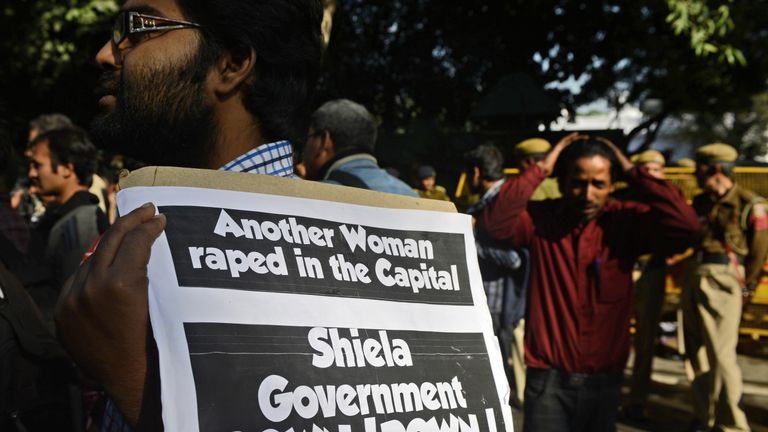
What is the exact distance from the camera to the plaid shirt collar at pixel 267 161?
143 centimetres

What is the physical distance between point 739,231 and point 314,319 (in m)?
5.82

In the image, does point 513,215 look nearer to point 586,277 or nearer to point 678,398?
point 586,277

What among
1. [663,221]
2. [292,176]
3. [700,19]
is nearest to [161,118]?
[292,176]

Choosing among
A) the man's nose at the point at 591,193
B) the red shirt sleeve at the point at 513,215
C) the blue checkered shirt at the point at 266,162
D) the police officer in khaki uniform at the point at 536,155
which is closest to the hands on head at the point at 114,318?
the blue checkered shirt at the point at 266,162

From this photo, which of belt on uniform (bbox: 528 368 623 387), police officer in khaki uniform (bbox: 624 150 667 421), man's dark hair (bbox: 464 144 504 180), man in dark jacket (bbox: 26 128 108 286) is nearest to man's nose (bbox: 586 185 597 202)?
belt on uniform (bbox: 528 368 623 387)

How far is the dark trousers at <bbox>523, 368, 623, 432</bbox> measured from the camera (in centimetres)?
390

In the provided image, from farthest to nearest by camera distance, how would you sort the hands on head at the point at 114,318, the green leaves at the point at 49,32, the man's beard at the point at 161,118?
the green leaves at the point at 49,32
the man's beard at the point at 161,118
the hands on head at the point at 114,318

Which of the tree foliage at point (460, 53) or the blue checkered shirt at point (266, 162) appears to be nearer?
the blue checkered shirt at point (266, 162)

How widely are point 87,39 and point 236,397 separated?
10556mm

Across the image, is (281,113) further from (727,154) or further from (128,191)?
(727,154)

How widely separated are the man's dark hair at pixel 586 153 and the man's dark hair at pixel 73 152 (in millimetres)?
2416

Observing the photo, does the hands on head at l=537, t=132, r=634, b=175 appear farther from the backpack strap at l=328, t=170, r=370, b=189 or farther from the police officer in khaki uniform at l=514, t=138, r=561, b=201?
the police officer in khaki uniform at l=514, t=138, r=561, b=201

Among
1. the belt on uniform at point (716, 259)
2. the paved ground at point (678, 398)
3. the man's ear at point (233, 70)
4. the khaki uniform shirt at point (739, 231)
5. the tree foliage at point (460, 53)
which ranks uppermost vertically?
the tree foliage at point (460, 53)

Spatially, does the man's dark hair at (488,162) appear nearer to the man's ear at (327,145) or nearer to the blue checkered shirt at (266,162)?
the man's ear at (327,145)
